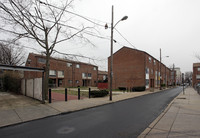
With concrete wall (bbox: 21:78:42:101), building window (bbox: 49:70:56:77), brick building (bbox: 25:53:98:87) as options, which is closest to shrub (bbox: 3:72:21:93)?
concrete wall (bbox: 21:78:42:101)

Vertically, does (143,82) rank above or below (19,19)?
below

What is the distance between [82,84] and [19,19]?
3634cm

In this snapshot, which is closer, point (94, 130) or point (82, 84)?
point (94, 130)

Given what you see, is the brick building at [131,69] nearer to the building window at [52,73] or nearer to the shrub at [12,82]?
the building window at [52,73]

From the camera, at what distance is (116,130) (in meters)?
4.78

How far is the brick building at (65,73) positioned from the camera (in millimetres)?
32100

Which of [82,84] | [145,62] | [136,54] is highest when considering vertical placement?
[136,54]

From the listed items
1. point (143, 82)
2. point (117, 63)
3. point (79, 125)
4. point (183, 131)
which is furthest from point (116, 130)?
point (117, 63)

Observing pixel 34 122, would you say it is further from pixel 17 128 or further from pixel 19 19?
pixel 19 19

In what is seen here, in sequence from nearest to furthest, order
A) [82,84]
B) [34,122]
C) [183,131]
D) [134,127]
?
[183,131], [134,127], [34,122], [82,84]

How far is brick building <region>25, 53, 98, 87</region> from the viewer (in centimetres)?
3210

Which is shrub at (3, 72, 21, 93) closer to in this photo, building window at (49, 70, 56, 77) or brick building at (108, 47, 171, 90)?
building window at (49, 70, 56, 77)

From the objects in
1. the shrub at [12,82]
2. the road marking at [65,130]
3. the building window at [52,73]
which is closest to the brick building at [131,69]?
the building window at [52,73]

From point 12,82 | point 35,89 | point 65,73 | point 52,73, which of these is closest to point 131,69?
point 65,73
